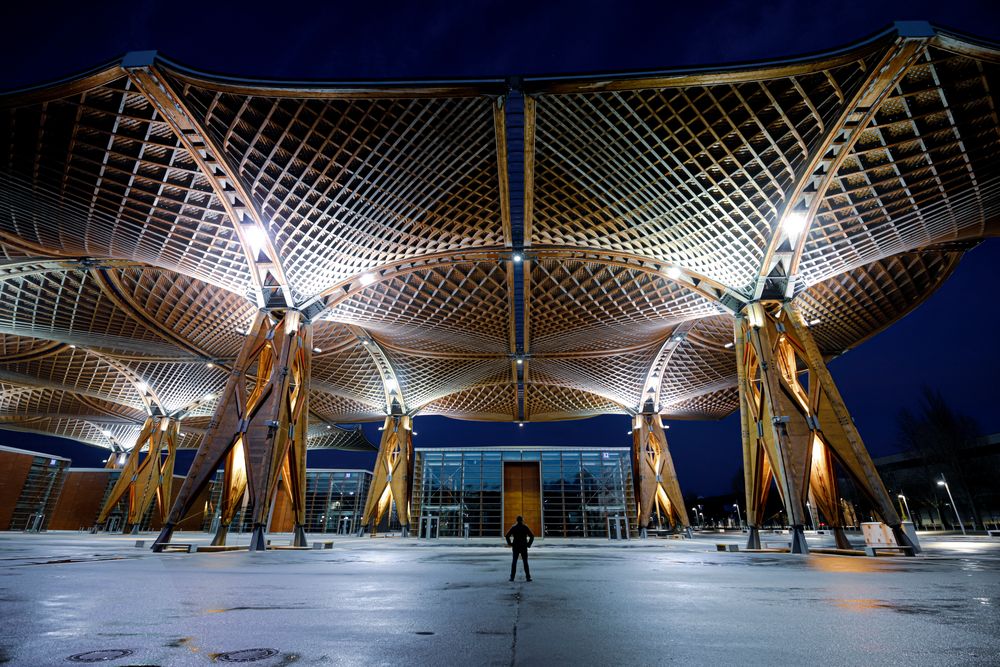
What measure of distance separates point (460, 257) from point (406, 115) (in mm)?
8710

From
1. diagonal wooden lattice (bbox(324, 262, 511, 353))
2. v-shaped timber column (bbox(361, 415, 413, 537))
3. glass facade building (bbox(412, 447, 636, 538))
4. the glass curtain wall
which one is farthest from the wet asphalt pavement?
the glass curtain wall

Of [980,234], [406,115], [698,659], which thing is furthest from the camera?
[980,234]

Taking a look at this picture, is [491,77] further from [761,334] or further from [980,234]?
[980,234]

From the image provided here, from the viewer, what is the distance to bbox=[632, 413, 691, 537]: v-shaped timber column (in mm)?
41594

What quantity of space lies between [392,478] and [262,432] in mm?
23250

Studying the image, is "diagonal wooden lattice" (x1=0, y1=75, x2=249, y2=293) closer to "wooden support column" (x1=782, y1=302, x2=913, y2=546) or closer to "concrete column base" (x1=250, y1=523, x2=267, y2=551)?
"concrete column base" (x1=250, y1=523, x2=267, y2=551)

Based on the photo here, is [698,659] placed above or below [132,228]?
below

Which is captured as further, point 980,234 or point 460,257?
point 460,257

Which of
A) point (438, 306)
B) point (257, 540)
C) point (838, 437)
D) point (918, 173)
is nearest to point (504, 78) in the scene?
point (918, 173)

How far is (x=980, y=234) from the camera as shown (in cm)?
1988

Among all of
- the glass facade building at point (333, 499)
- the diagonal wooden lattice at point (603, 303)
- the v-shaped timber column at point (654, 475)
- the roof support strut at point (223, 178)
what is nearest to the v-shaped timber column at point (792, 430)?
the diagonal wooden lattice at point (603, 303)

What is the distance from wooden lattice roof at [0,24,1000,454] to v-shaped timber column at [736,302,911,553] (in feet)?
6.16

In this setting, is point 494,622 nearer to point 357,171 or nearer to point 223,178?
point 357,171

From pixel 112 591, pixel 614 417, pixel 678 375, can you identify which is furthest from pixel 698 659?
pixel 614 417
